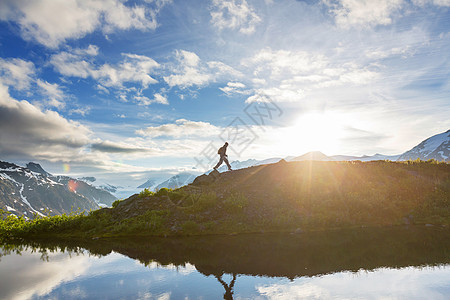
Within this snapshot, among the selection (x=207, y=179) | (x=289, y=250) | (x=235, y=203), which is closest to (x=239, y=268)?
(x=289, y=250)

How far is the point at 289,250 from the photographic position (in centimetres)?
1533

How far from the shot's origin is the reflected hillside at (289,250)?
12.4 metres

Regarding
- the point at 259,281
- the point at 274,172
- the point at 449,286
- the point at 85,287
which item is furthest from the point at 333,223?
the point at 85,287

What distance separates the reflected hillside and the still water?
0.05 m

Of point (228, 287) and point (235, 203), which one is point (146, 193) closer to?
point (235, 203)

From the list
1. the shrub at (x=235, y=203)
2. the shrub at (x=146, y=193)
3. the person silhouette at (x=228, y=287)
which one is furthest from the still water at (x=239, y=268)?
the shrub at (x=146, y=193)

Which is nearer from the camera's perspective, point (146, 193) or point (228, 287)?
point (228, 287)

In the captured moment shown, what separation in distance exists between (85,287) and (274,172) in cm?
2490

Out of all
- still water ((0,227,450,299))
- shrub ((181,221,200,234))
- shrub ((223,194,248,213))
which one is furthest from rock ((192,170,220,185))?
still water ((0,227,450,299))

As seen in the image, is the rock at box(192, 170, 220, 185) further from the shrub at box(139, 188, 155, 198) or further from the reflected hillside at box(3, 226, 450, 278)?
the reflected hillside at box(3, 226, 450, 278)

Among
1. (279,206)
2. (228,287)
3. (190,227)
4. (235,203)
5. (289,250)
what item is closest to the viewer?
(228,287)

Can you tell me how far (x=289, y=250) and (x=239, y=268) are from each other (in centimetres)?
436

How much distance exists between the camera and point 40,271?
1306 cm

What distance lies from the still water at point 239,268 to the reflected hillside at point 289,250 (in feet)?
0.17
